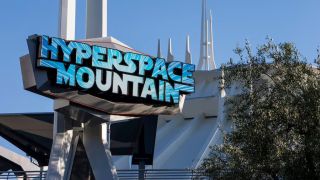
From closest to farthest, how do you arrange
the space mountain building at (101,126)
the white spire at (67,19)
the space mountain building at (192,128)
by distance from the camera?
the space mountain building at (101,126)
the white spire at (67,19)
the space mountain building at (192,128)

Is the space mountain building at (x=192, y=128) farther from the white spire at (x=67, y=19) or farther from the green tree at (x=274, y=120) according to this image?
the green tree at (x=274, y=120)

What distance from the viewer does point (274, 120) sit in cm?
1869

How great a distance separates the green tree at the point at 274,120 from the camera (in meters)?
18.0

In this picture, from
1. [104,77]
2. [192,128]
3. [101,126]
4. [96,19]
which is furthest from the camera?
[192,128]

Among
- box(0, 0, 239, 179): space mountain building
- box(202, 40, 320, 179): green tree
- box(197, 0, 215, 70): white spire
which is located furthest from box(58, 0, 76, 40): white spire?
box(197, 0, 215, 70): white spire

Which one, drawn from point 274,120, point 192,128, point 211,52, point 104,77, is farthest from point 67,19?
point 211,52

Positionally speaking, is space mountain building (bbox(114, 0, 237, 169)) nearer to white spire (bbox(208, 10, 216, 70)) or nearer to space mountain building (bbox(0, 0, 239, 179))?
space mountain building (bbox(0, 0, 239, 179))

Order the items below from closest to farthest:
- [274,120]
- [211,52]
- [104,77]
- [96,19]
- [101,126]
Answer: [274,120] < [104,77] < [101,126] < [96,19] < [211,52]

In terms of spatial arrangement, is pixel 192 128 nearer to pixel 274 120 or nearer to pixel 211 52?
pixel 211 52

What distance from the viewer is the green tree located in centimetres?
1797

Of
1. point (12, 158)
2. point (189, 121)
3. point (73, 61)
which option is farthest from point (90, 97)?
point (189, 121)

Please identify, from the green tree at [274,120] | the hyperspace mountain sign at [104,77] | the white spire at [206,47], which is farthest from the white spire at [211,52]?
the green tree at [274,120]

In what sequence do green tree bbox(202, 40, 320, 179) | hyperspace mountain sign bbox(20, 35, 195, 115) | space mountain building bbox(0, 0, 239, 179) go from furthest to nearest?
1. space mountain building bbox(0, 0, 239, 179)
2. hyperspace mountain sign bbox(20, 35, 195, 115)
3. green tree bbox(202, 40, 320, 179)

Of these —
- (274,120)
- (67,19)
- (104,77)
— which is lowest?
(274,120)
